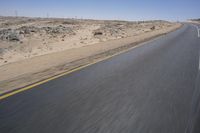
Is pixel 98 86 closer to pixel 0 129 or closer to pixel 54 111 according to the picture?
pixel 54 111

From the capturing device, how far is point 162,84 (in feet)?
22.2

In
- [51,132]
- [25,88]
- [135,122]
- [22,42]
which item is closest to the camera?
[51,132]

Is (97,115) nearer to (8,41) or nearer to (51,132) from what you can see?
(51,132)

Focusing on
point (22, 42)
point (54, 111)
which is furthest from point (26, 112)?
point (22, 42)

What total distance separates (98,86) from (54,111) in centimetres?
216

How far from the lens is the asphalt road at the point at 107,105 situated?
3.92m

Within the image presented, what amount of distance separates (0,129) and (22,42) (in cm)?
2244

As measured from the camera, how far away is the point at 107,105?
492 cm

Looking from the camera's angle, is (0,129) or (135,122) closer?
(0,129)

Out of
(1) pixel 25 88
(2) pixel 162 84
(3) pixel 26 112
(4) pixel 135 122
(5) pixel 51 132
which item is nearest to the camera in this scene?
(5) pixel 51 132

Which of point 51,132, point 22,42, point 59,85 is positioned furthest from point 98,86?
point 22,42

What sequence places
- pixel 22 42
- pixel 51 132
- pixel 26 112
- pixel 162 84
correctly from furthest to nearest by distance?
pixel 22 42 → pixel 162 84 → pixel 26 112 → pixel 51 132

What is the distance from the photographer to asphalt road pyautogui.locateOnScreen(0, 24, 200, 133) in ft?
12.9

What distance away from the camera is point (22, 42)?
2466 cm
